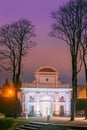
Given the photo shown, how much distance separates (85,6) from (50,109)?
34720mm

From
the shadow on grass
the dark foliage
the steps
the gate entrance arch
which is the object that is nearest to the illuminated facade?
the gate entrance arch

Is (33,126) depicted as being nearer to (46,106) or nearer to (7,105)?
(7,105)

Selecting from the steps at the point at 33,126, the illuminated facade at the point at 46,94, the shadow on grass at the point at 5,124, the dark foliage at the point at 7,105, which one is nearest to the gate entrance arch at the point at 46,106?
the illuminated facade at the point at 46,94

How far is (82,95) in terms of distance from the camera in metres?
83.6

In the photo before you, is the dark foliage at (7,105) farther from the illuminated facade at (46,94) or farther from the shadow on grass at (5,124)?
the shadow on grass at (5,124)

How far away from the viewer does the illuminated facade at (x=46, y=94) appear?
257 feet

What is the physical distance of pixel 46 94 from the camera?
79812 mm

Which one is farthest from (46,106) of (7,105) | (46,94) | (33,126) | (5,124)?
(33,126)

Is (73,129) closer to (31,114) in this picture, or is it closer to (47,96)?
(31,114)

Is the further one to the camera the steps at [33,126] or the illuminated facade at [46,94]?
the illuminated facade at [46,94]

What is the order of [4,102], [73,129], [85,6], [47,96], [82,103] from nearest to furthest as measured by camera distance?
[73,129]
[85,6]
[4,102]
[82,103]
[47,96]

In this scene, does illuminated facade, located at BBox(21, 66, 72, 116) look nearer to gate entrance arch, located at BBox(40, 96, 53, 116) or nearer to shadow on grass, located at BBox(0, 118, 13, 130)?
gate entrance arch, located at BBox(40, 96, 53, 116)

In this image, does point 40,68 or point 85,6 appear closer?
point 85,6

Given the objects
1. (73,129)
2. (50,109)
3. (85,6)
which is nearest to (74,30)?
(85,6)
